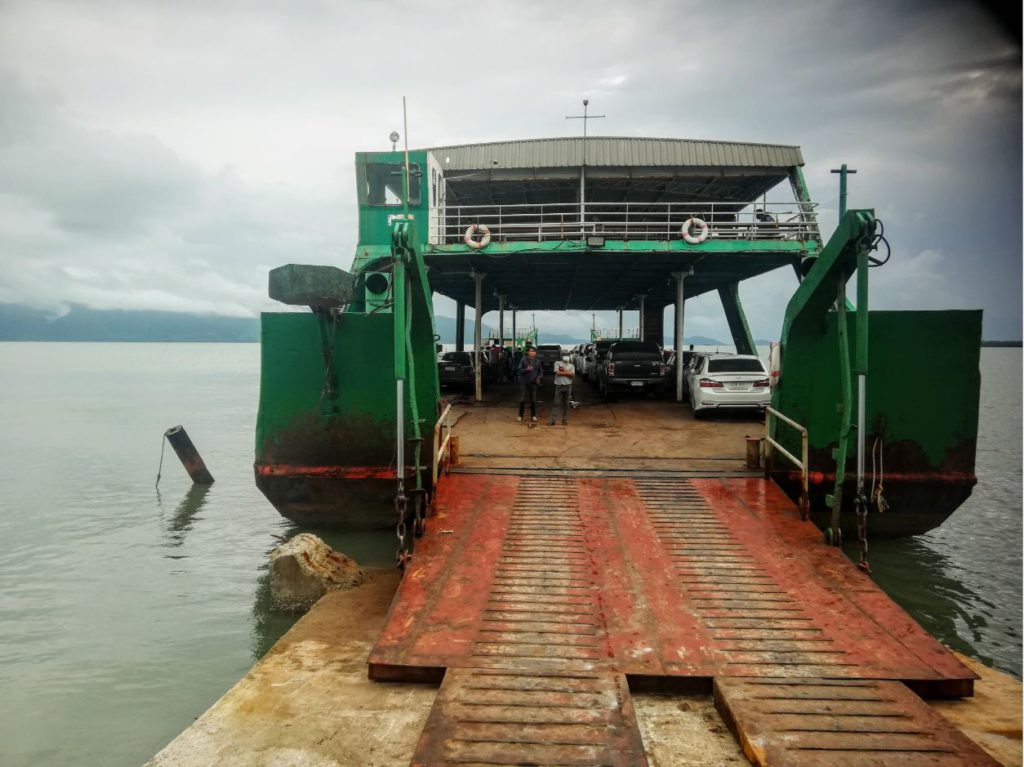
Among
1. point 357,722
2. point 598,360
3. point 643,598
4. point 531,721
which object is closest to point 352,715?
point 357,722

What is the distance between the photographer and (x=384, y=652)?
4934mm

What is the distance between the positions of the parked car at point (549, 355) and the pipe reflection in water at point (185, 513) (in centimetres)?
1974

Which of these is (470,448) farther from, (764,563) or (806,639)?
(806,639)

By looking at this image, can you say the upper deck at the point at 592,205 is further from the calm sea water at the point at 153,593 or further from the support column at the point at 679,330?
the calm sea water at the point at 153,593

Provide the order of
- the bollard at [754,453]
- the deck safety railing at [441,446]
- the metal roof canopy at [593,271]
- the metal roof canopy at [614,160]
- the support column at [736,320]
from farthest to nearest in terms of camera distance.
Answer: the support column at [736,320] → the metal roof canopy at [614,160] → the metal roof canopy at [593,271] → the bollard at [754,453] → the deck safety railing at [441,446]

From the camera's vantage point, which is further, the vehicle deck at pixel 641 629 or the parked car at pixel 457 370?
the parked car at pixel 457 370

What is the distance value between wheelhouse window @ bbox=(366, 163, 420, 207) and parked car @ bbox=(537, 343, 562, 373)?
1725 cm

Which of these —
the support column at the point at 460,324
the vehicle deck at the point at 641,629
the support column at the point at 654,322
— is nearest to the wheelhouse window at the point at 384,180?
the vehicle deck at the point at 641,629

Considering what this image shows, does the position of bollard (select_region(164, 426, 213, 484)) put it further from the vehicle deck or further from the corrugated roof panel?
the vehicle deck

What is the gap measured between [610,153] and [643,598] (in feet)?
54.2

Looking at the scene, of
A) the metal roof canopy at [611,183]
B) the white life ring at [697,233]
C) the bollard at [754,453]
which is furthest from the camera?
the metal roof canopy at [611,183]

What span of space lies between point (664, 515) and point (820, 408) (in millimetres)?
3304

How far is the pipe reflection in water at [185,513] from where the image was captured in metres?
12.3

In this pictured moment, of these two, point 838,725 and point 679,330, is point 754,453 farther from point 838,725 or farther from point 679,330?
point 679,330
